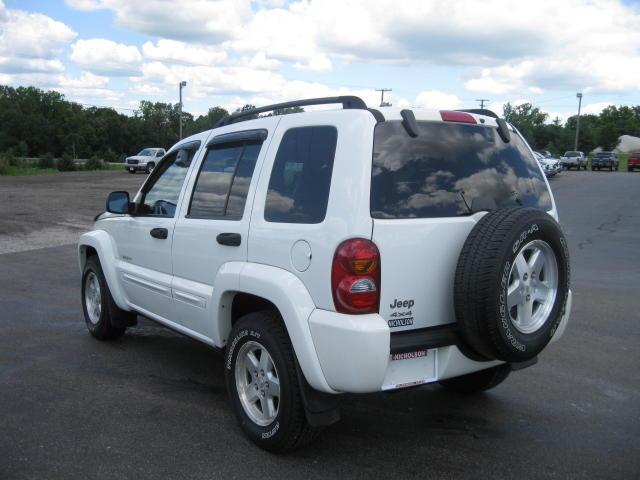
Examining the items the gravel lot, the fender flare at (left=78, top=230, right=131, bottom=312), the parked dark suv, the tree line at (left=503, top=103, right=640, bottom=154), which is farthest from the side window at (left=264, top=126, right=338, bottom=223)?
the tree line at (left=503, top=103, right=640, bottom=154)

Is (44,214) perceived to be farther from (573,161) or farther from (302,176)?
(573,161)

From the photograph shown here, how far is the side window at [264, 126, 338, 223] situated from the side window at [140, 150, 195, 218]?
4.11ft

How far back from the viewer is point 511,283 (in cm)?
354

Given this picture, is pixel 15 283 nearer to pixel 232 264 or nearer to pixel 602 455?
pixel 232 264

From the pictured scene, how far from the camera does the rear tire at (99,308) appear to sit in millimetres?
5859

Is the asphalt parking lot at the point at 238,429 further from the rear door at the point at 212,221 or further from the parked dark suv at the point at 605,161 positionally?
the parked dark suv at the point at 605,161

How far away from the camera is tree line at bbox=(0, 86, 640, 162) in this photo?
9194 cm

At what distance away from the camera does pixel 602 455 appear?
3.79 meters

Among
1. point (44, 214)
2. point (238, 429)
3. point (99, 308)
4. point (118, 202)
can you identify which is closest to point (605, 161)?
point (44, 214)

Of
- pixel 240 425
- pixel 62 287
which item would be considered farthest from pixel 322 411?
pixel 62 287

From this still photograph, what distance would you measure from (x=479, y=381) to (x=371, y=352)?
5.98ft

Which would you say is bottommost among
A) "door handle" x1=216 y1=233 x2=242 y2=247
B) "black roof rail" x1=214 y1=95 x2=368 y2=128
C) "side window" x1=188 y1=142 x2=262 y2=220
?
"door handle" x1=216 y1=233 x2=242 y2=247

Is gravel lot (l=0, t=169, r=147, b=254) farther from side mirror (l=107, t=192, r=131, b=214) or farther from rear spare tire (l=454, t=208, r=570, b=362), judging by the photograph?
rear spare tire (l=454, t=208, r=570, b=362)

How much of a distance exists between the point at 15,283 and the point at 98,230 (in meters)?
3.53
